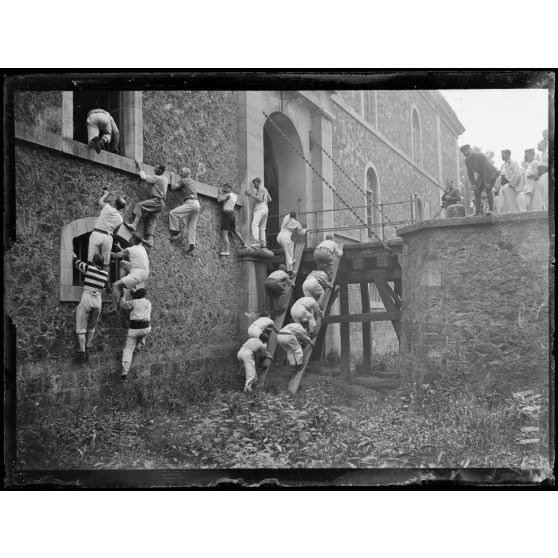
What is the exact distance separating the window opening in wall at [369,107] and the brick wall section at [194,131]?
1728mm

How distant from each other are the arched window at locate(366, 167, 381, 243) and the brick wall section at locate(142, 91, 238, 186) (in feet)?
6.45

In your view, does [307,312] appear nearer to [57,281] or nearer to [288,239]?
[288,239]

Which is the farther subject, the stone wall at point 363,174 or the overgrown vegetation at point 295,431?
the stone wall at point 363,174

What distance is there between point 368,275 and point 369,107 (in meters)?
2.43

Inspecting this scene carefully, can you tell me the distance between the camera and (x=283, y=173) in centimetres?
918

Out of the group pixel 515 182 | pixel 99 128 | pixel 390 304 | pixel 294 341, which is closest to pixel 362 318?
pixel 390 304

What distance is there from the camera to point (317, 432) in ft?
23.1

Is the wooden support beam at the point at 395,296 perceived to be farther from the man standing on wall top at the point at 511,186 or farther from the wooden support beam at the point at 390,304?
the man standing on wall top at the point at 511,186

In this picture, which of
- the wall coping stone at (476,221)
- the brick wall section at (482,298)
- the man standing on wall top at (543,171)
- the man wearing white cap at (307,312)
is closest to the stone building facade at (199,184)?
the man wearing white cap at (307,312)

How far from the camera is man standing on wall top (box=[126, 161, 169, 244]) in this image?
23.3 feet

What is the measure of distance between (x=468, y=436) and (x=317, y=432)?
1767 millimetres

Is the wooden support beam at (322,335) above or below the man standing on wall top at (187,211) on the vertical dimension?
below

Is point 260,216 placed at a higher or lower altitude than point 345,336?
higher

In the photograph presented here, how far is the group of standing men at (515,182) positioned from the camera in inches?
280
